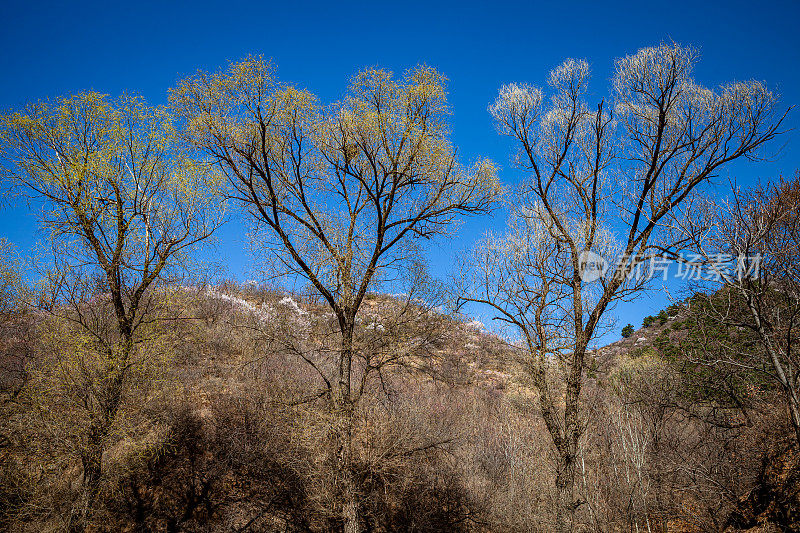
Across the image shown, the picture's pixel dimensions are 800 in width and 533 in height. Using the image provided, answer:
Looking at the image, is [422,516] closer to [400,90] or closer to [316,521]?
[316,521]

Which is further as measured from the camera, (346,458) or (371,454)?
(371,454)

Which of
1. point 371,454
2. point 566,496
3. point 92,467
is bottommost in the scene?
point 566,496

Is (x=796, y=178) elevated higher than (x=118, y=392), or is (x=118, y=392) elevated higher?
(x=796, y=178)

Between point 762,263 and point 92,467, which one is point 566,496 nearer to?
point 762,263

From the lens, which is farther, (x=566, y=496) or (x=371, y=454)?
(x=371, y=454)

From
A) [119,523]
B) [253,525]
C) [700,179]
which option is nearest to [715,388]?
[700,179]

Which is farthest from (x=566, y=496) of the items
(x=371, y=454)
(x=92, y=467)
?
(x=92, y=467)

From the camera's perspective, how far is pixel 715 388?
1024 centimetres

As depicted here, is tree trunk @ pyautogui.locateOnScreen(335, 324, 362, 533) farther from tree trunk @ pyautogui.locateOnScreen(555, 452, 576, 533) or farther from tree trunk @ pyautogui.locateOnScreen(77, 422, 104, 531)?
tree trunk @ pyautogui.locateOnScreen(77, 422, 104, 531)

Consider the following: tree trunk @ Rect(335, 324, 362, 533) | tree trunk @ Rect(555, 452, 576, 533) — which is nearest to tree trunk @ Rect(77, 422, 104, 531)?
tree trunk @ Rect(335, 324, 362, 533)

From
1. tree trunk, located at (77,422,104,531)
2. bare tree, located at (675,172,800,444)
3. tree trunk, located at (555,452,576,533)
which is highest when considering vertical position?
bare tree, located at (675,172,800,444)

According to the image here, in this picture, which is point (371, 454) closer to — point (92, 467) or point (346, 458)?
point (346, 458)

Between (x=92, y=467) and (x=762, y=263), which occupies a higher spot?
(x=762, y=263)

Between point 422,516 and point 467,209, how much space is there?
9845 mm
